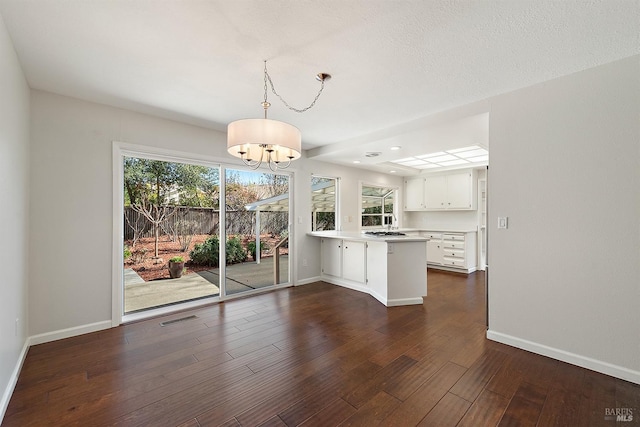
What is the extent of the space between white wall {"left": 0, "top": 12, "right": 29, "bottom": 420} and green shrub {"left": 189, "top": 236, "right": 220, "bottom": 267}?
1618mm

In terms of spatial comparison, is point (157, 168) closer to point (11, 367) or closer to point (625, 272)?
point (11, 367)

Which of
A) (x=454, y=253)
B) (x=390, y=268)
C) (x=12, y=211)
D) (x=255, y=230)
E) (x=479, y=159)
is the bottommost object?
(x=454, y=253)

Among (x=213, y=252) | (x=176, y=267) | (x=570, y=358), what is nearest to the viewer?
(x=570, y=358)

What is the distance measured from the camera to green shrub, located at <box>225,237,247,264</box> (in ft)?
13.5

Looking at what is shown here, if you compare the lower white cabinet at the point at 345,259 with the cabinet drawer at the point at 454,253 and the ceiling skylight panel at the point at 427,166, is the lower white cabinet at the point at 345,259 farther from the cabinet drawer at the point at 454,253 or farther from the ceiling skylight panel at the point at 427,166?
the ceiling skylight panel at the point at 427,166

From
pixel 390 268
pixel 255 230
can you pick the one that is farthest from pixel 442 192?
pixel 255 230

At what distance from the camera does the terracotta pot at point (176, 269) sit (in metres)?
3.66

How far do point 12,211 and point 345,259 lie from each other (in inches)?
154

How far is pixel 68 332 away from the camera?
281 centimetres

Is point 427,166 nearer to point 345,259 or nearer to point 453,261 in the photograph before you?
point 453,261

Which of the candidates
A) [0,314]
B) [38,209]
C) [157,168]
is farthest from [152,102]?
[0,314]

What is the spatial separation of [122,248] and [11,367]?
1.41 metres

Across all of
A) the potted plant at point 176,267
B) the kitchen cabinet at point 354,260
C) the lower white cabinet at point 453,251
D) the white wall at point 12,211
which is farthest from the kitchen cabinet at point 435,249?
the white wall at point 12,211

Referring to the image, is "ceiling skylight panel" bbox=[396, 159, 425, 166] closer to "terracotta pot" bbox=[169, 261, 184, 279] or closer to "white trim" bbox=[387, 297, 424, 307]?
"white trim" bbox=[387, 297, 424, 307]
